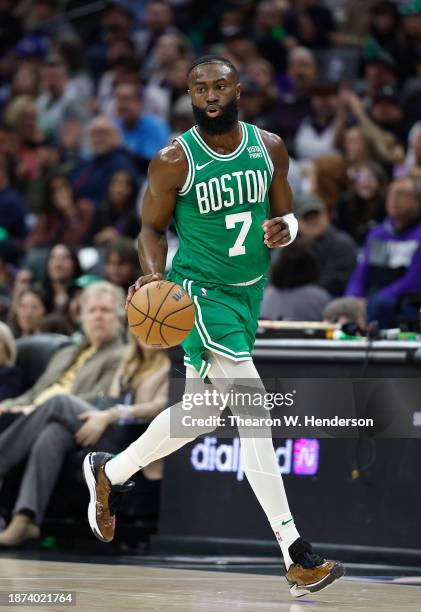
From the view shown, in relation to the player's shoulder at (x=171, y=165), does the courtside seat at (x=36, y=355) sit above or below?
below

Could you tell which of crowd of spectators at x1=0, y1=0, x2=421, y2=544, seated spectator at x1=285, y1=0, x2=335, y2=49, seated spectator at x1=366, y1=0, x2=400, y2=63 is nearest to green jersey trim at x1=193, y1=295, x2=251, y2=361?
crowd of spectators at x1=0, y1=0, x2=421, y2=544

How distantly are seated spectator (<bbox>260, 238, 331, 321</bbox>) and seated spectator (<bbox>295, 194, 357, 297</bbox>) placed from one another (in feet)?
2.76

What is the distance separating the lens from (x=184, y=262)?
619cm

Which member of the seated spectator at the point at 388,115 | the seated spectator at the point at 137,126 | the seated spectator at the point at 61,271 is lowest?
the seated spectator at the point at 61,271

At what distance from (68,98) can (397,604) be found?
11.4 metres

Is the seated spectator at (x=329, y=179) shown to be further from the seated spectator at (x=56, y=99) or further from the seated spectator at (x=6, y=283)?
the seated spectator at (x=56, y=99)

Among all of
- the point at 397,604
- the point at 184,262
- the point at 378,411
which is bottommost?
the point at 397,604

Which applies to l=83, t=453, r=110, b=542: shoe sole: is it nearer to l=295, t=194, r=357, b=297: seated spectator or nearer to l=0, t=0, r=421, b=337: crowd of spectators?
l=0, t=0, r=421, b=337: crowd of spectators

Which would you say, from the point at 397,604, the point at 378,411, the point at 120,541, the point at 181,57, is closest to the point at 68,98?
the point at 181,57

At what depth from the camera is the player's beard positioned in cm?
602

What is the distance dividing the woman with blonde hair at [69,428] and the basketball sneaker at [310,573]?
9.33 ft

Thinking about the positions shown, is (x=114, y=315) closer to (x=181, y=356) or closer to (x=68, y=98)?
(x=181, y=356)

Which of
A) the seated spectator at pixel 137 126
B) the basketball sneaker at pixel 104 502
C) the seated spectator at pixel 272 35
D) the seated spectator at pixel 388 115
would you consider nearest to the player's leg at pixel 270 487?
the basketball sneaker at pixel 104 502

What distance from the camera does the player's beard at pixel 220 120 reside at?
6.02 metres
